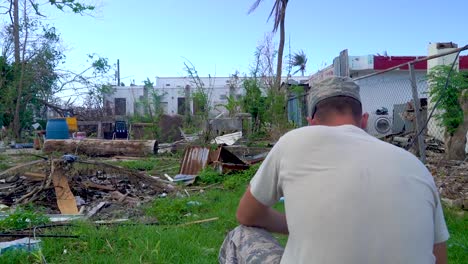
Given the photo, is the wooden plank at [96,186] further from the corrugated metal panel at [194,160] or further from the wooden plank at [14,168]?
the corrugated metal panel at [194,160]

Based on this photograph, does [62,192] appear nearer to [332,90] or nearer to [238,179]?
[238,179]

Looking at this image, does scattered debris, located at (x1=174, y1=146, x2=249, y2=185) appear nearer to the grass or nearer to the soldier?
the grass

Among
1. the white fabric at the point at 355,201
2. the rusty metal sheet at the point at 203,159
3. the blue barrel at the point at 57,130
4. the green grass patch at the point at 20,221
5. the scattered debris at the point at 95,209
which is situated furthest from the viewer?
the blue barrel at the point at 57,130

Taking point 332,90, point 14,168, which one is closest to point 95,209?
point 14,168

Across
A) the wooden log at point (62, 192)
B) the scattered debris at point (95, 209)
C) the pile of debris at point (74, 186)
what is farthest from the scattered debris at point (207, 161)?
the scattered debris at point (95, 209)

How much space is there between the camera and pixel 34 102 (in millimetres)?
22328

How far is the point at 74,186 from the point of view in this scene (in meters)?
6.58

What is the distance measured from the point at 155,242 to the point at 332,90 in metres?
2.57

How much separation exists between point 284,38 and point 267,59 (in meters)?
2.38

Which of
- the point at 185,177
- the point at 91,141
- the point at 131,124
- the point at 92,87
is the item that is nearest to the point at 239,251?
the point at 185,177

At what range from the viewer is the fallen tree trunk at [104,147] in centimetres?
1255

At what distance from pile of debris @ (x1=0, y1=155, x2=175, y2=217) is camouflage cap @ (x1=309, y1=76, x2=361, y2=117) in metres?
4.09

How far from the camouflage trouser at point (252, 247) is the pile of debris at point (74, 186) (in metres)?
3.51

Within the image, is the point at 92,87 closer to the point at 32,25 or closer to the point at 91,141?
the point at 32,25
